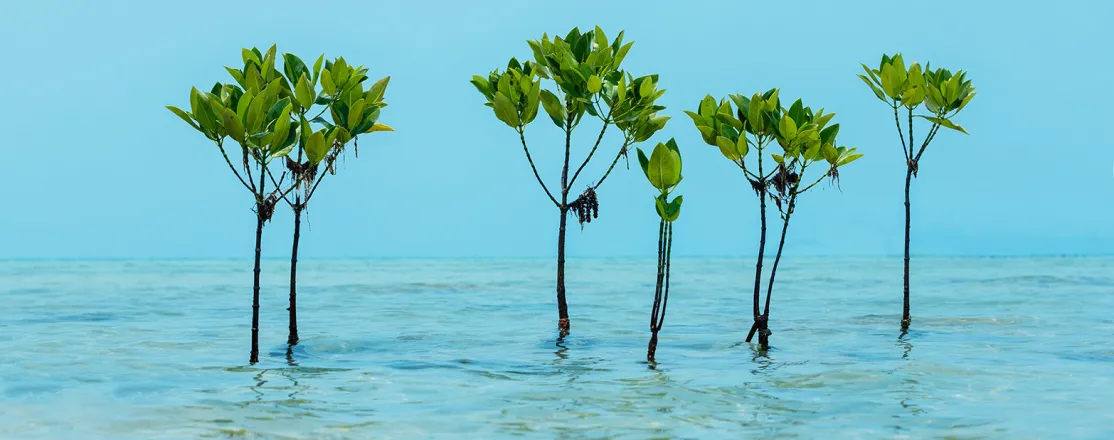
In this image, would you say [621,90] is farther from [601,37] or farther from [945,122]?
[945,122]

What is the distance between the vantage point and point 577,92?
15.9 metres

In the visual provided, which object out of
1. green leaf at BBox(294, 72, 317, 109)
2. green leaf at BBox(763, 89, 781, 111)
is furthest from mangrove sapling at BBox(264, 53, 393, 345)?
green leaf at BBox(763, 89, 781, 111)

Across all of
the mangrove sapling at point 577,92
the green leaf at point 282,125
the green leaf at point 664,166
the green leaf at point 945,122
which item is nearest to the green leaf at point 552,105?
the mangrove sapling at point 577,92

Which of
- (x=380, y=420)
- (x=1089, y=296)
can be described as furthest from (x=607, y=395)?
(x=1089, y=296)

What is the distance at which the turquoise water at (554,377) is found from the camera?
1026 centimetres

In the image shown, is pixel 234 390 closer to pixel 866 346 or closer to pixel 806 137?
pixel 806 137

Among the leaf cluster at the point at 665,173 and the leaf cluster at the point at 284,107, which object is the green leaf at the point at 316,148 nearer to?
the leaf cluster at the point at 284,107

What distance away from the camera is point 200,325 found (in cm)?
2297

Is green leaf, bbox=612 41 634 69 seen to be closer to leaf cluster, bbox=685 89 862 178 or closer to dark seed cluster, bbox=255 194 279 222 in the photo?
leaf cluster, bbox=685 89 862 178

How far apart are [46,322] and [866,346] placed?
701 inches

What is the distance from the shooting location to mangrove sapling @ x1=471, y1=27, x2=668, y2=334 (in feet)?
51.8

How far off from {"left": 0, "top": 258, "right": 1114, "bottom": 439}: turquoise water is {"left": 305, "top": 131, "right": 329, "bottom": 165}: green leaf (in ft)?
8.93

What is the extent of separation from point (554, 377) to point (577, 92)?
14.6 feet

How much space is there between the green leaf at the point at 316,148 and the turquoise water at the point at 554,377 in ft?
8.93
